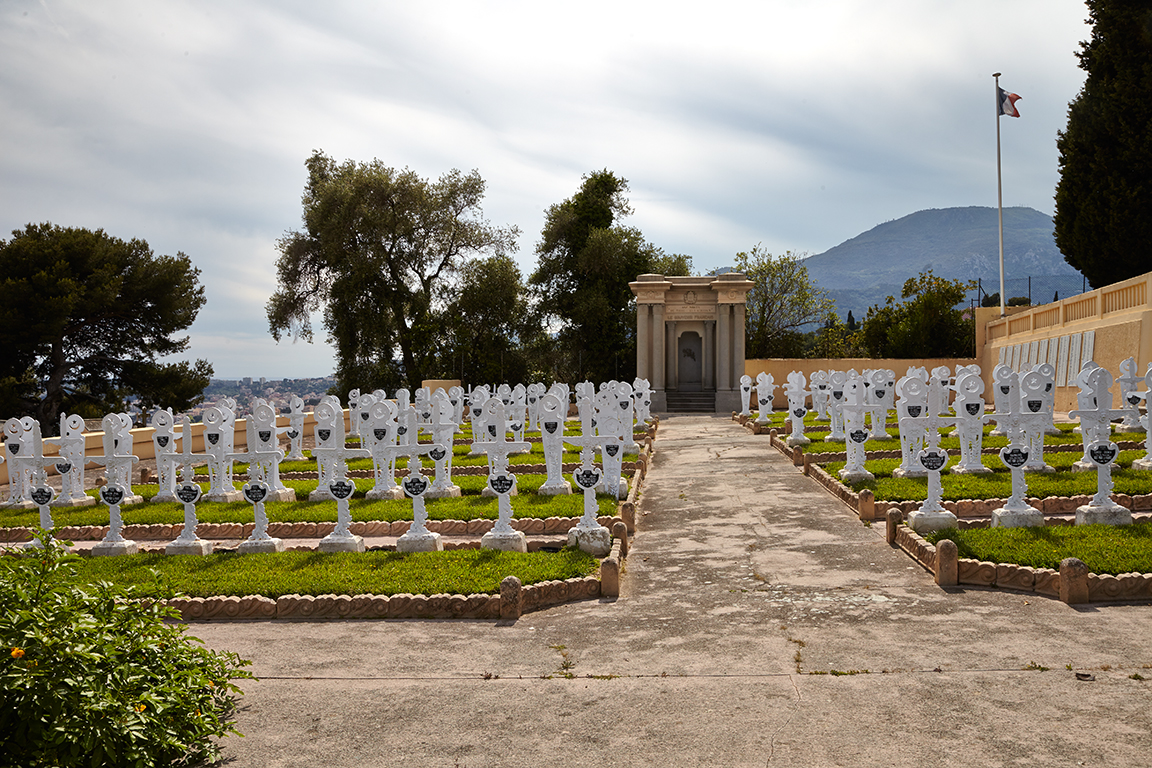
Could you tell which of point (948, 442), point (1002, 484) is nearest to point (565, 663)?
point (1002, 484)

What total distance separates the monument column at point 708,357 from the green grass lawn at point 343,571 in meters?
30.4

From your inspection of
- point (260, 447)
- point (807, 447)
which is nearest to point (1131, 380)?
point (807, 447)

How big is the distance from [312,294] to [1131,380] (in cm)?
3475

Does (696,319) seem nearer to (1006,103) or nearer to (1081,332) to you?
(1006,103)

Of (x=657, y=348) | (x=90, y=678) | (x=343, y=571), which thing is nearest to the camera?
(x=90, y=678)

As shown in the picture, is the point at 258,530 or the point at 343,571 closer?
the point at 343,571

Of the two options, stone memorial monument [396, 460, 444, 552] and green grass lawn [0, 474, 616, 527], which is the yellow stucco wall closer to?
green grass lawn [0, 474, 616, 527]

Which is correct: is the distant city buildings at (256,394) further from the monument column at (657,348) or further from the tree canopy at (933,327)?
the tree canopy at (933,327)

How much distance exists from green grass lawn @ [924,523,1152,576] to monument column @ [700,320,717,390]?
29.7m

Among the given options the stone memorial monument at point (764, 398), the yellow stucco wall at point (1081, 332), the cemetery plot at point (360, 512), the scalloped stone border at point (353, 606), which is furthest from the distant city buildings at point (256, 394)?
the yellow stucco wall at point (1081, 332)

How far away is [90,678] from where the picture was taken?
399cm

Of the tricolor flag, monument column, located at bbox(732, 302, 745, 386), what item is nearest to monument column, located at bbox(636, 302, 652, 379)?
monument column, located at bbox(732, 302, 745, 386)

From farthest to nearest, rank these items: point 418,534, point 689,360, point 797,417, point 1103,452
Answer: point 689,360 → point 797,417 → point 418,534 → point 1103,452

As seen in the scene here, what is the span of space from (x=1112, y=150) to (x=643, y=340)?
19.1m
